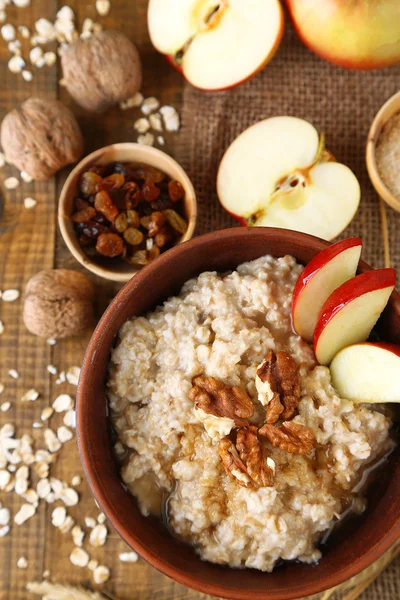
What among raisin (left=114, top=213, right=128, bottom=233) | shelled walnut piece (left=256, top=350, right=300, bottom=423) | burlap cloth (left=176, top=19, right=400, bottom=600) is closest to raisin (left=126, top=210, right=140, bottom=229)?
raisin (left=114, top=213, right=128, bottom=233)

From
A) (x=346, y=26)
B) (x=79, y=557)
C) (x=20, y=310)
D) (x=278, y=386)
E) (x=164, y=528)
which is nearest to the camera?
(x=278, y=386)

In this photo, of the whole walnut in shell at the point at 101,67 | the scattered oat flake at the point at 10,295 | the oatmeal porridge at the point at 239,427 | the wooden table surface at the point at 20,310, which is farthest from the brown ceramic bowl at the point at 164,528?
the whole walnut in shell at the point at 101,67

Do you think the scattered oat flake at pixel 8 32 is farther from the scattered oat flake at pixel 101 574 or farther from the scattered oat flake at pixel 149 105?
the scattered oat flake at pixel 101 574

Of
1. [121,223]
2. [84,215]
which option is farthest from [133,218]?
[84,215]

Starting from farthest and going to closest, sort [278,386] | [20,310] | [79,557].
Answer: [20,310], [79,557], [278,386]

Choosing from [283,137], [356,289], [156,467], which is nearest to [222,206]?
[283,137]

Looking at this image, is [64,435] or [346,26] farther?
[64,435]

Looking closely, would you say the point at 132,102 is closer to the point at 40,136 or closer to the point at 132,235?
the point at 40,136
